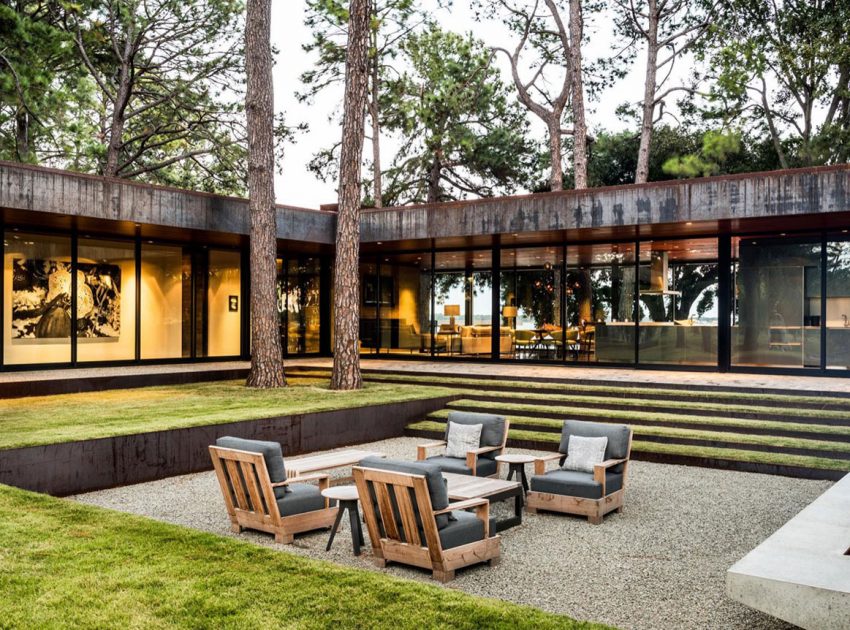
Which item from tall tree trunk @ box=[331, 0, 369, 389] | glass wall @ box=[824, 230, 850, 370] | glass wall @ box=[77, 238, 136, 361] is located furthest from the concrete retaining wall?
glass wall @ box=[824, 230, 850, 370]

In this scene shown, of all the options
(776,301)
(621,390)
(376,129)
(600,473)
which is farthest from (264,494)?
(376,129)

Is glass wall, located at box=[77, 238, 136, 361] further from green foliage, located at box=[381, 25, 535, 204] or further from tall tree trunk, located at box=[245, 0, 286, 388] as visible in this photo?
green foliage, located at box=[381, 25, 535, 204]

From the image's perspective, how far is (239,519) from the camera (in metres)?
6.79

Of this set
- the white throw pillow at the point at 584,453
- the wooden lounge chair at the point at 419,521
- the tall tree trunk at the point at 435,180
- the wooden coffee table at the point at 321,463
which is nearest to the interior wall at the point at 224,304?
the tall tree trunk at the point at 435,180

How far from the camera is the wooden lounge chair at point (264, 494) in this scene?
21.3 ft

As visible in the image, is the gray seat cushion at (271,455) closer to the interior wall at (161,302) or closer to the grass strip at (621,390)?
the grass strip at (621,390)

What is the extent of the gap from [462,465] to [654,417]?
4378mm

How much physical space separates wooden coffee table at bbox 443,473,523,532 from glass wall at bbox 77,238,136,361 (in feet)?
40.0

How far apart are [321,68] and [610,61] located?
375 inches

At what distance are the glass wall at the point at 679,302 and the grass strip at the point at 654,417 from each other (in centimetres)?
460

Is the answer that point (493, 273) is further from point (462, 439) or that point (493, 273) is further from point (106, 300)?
point (462, 439)

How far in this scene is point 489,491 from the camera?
6.70m

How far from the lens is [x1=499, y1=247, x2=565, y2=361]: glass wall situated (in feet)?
59.3

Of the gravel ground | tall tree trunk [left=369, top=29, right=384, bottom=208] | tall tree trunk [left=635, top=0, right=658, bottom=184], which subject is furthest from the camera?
tall tree trunk [left=369, top=29, right=384, bottom=208]
